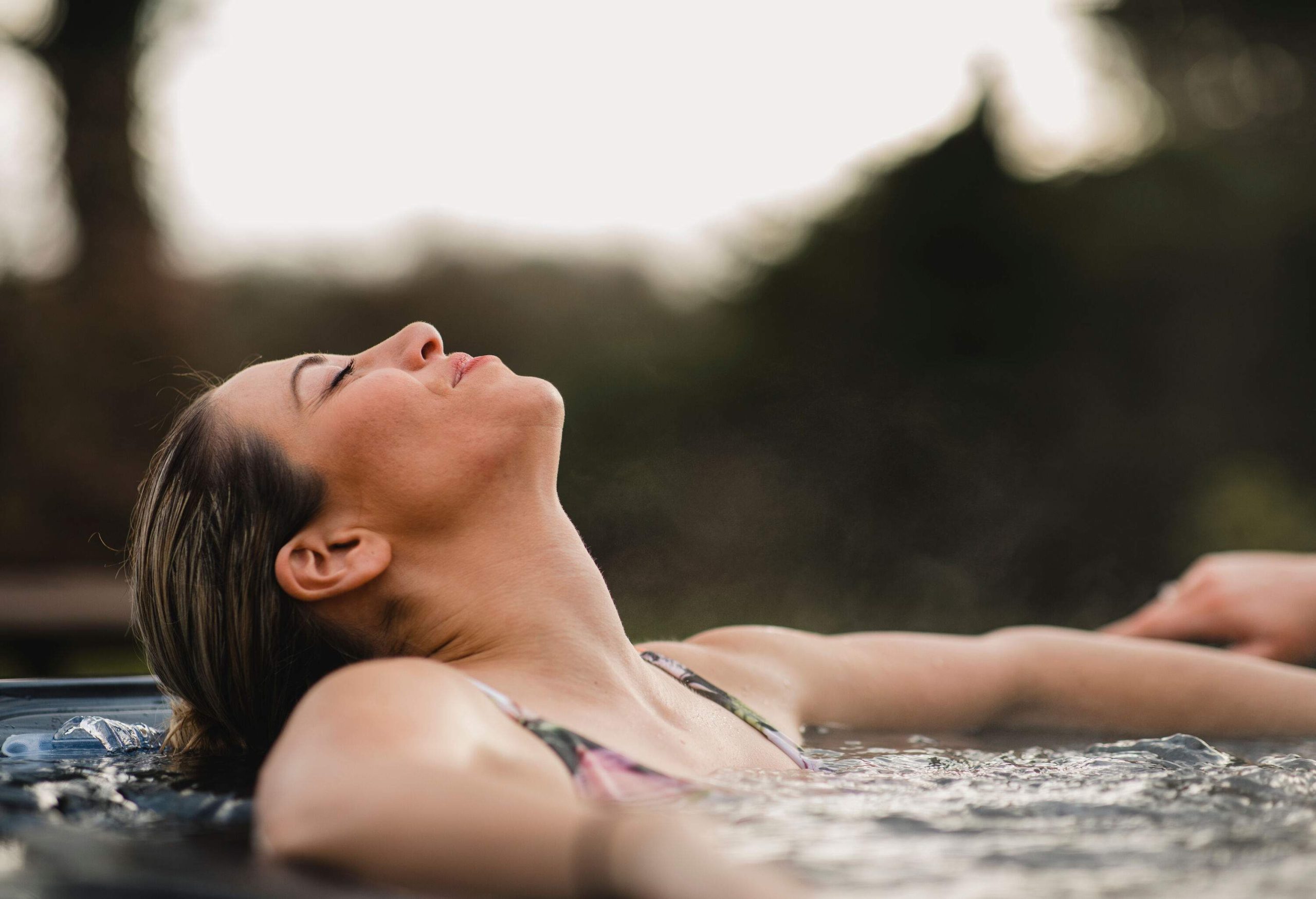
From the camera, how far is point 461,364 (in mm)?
2070

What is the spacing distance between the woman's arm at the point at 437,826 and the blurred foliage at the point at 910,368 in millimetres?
6267

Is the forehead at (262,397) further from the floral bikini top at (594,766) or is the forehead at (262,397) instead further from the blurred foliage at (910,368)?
the blurred foliage at (910,368)

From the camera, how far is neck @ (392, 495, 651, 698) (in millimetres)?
1896

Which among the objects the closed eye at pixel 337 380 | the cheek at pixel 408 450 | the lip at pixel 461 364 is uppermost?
the lip at pixel 461 364

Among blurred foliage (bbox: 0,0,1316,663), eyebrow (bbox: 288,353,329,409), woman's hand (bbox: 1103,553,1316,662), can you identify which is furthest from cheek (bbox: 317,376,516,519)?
blurred foliage (bbox: 0,0,1316,663)

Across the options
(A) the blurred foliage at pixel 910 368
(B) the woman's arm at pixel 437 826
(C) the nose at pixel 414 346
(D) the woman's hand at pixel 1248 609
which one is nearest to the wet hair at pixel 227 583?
(C) the nose at pixel 414 346

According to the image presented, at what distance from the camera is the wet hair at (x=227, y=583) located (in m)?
1.94

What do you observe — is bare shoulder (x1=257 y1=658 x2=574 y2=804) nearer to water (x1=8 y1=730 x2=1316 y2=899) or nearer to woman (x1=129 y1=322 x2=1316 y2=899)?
woman (x1=129 y1=322 x2=1316 y2=899)

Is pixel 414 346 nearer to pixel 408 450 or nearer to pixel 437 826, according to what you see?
pixel 408 450

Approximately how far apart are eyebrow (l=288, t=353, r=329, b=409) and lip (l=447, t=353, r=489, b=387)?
23 cm

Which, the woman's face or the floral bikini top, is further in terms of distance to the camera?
the woman's face

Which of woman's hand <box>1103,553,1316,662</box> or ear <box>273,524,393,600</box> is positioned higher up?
ear <box>273,524,393,600</box>

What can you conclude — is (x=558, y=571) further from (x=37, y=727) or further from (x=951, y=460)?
(x=951, y=460)

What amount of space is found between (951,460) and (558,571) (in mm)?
6579
